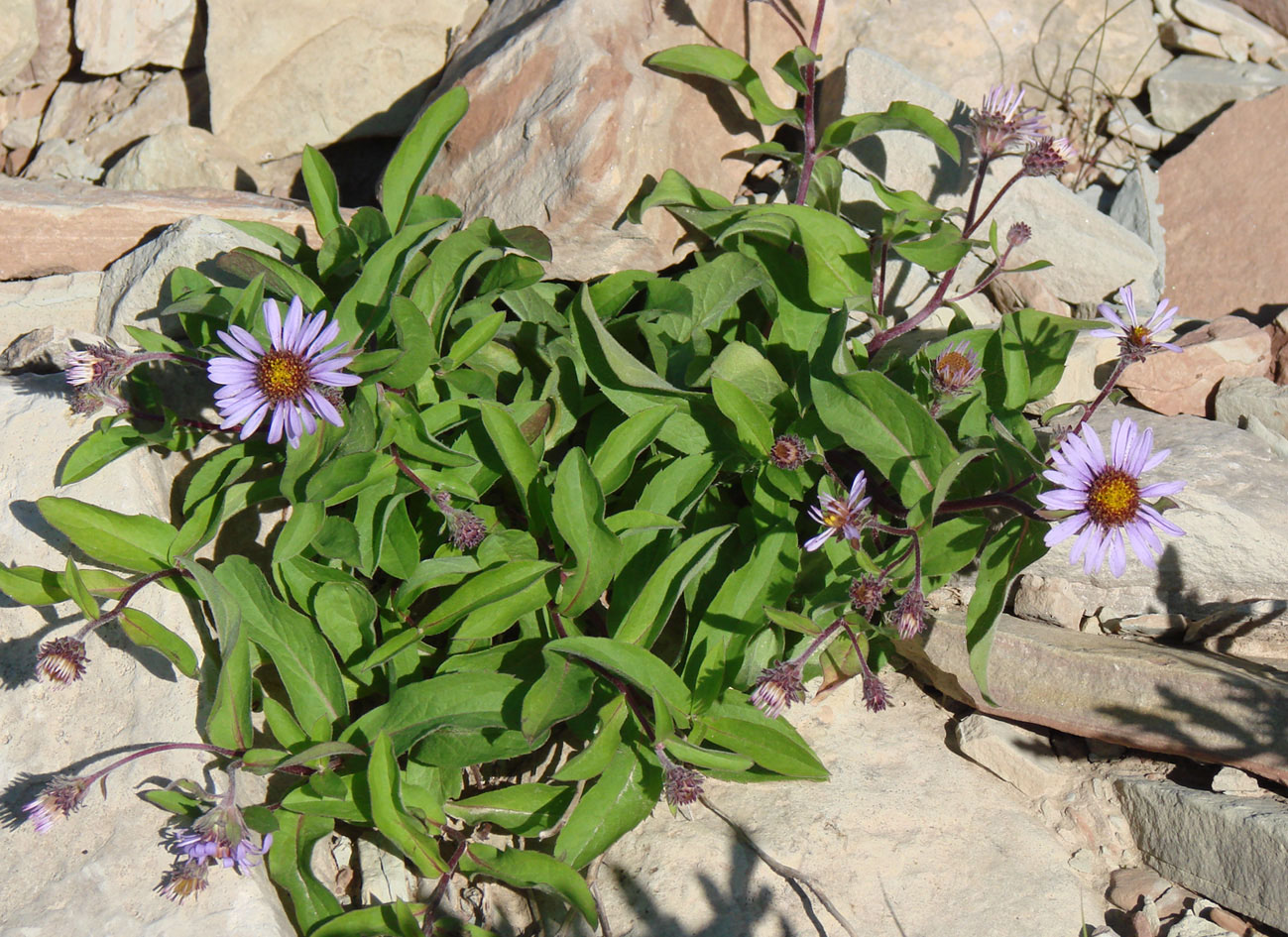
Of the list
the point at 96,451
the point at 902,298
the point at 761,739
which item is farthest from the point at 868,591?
the point at 96,451

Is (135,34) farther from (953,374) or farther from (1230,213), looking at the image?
(1230,213)

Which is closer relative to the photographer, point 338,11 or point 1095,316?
point 1095,316

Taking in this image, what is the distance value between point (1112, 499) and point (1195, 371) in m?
1.85

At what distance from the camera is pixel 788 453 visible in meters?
3.36

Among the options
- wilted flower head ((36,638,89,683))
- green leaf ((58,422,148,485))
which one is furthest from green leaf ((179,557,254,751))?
green leaf ((58,422,148,485))

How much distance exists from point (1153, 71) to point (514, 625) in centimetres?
424

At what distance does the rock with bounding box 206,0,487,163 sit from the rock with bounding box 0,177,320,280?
3.32 feet

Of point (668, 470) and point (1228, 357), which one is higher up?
point (1228, 357)

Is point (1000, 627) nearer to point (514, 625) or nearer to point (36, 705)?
→ point (514, 625)

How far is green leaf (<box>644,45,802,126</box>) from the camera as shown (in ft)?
14.1

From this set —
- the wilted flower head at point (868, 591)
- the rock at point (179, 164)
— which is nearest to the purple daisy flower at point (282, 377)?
the wilted flower head at point (868, 591)

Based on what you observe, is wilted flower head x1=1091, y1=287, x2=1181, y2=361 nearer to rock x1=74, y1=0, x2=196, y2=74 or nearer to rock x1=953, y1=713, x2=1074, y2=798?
rock x1=953, y1=713, x2=1074, y2=798

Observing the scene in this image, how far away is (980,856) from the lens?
11.3 feet

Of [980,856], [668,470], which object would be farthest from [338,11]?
[980,856]
